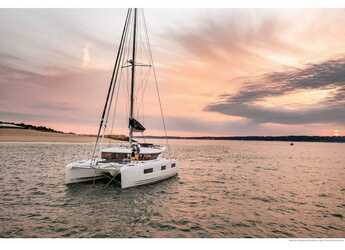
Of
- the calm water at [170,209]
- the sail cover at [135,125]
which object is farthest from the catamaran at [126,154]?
the calm water at [170,209]

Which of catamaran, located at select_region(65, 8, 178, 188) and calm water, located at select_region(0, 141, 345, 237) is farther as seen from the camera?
catamaran, located at select_region(65, 8, 178, 188)

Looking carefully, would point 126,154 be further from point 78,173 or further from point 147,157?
point 78,173

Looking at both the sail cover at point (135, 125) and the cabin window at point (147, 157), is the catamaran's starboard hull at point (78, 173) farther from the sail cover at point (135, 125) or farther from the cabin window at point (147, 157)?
the sail cover at point (135, 125)

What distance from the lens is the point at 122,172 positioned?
8.21 metres

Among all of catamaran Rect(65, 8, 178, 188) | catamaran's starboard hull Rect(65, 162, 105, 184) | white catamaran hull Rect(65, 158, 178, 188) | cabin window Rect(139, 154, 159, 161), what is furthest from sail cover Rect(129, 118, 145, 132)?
catamaran's starboard hull Rect(65, 162, 105, 184)

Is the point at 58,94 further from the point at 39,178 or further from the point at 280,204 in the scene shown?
the point at 280,204

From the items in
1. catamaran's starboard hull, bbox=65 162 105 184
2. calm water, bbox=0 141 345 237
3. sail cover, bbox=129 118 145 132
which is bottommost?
calm water, bbox=0 141 345 237

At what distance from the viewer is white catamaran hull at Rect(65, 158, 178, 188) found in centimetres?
834

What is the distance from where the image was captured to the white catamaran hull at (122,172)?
834 cm

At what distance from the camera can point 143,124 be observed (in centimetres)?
1038

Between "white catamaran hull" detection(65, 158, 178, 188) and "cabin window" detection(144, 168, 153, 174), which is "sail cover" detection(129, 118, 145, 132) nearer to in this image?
"white catamaran hull" detection(65, 158, 178, 188)

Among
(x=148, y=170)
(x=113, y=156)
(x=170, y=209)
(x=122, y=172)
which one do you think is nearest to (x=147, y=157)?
(x=148, y=170)
